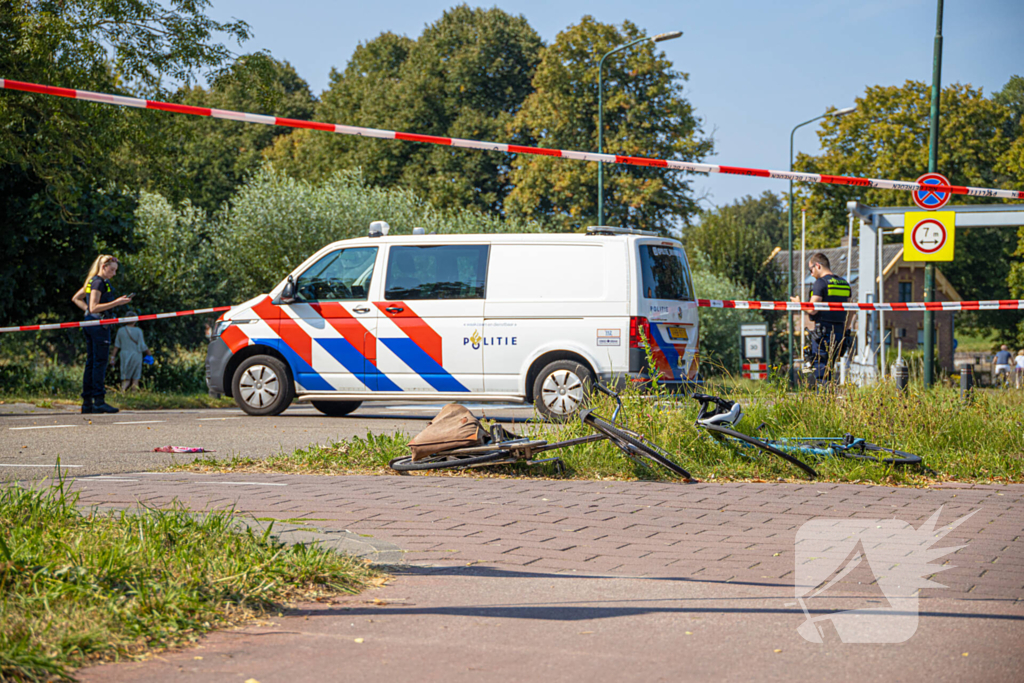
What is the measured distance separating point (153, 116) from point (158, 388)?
16.3ft

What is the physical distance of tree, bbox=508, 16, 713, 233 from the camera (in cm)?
3750

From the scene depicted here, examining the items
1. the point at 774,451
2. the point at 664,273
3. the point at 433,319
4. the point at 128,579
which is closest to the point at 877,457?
the point at 774,451

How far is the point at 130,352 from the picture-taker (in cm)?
1705

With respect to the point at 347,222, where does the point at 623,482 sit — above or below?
below

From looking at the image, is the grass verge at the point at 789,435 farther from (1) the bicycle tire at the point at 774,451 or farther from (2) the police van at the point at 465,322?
(2) the police van at the point at 465,322

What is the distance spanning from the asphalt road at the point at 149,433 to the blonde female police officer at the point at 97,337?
0.27m

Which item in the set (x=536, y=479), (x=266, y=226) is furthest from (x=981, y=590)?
(x=266, y=226)

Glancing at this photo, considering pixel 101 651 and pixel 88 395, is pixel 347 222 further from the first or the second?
pixel 101 651

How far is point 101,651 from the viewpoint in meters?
3.07

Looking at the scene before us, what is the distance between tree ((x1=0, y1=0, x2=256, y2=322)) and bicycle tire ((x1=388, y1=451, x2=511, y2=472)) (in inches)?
375

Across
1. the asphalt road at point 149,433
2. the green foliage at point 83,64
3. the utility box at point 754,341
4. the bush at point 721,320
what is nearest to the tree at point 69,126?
the green foliage at point 83,64

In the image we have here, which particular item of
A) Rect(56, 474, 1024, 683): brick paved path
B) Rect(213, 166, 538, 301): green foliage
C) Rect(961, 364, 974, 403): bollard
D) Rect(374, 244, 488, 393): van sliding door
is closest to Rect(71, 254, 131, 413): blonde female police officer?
Rect(374, 244, 488, 393): van sliding door

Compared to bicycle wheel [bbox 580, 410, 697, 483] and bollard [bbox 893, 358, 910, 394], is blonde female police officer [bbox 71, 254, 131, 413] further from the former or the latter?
bollard [bbox 893, 358, 910, 394]

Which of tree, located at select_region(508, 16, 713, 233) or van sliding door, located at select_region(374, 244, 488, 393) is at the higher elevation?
tree, located at select_region(508, 16, 713, 233)
